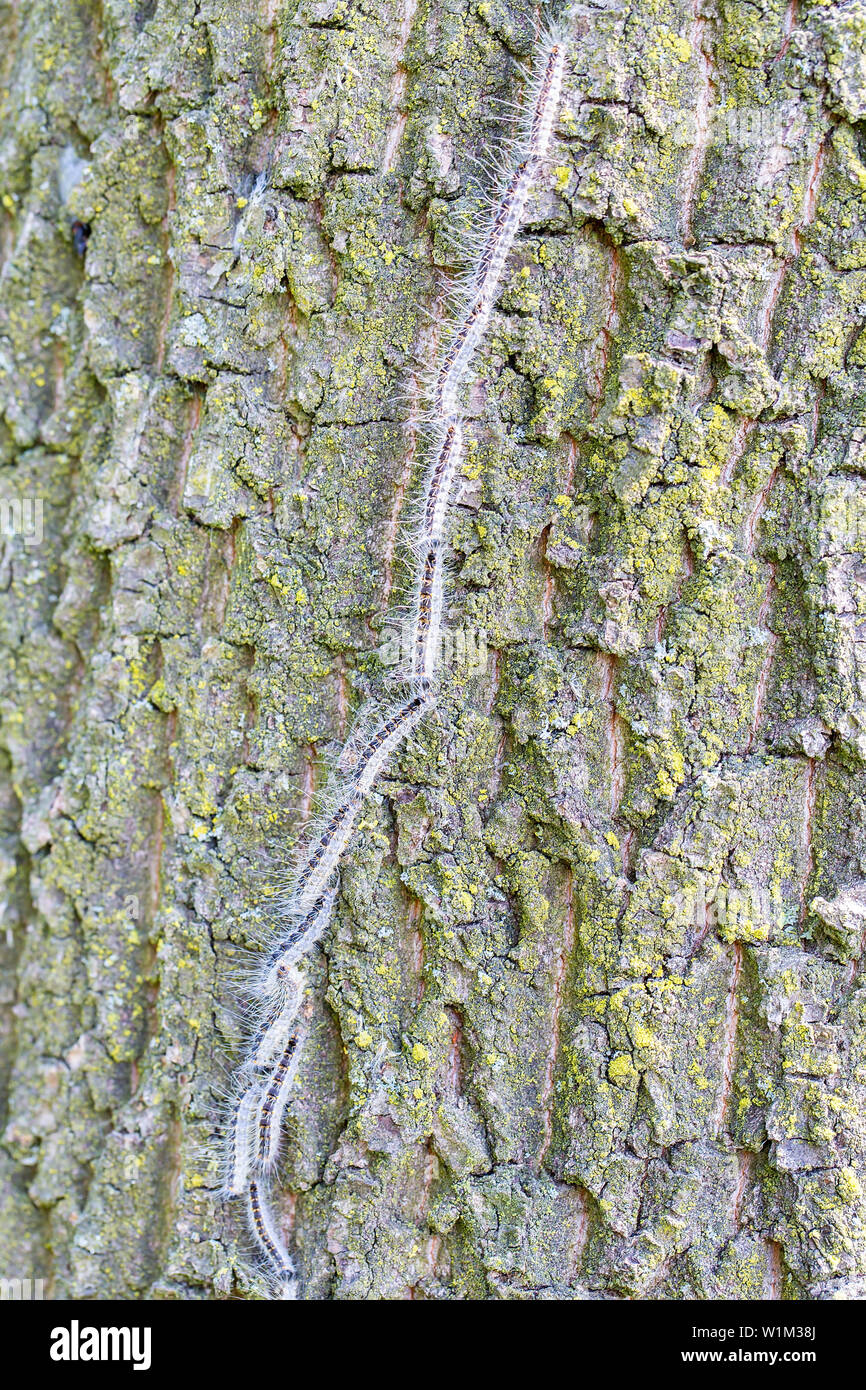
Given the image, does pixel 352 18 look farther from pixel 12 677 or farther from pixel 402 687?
pixel 12 677

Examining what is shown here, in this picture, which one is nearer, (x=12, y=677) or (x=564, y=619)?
(x=564, y=619)

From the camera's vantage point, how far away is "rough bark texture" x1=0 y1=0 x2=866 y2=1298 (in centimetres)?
207

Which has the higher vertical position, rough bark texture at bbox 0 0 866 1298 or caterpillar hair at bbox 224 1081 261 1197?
rough bark texture at bbox 0 0 866 1298

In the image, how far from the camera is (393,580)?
2297mm

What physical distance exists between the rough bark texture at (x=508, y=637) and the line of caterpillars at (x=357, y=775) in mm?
59

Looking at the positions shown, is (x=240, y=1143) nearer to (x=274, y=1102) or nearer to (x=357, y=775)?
(x=274, y=1102)

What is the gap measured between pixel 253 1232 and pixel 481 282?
2351 millimetres

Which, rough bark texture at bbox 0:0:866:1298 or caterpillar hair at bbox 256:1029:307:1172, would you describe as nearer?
rough bark texture at bbox 0:0:866:1298

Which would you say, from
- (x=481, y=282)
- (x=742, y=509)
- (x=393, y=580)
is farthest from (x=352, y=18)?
(x=742, y=509)

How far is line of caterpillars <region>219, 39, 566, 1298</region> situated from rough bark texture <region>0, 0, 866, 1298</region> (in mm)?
59

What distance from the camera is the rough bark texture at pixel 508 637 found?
6.81 feet

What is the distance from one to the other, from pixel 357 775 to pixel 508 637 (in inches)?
19.5

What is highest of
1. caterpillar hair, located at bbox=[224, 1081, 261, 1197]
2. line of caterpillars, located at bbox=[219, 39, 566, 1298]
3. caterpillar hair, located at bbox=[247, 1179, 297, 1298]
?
line of caterpillars, located at bbox=[219, 39, 566, 1298]

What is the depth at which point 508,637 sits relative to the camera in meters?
2.22
